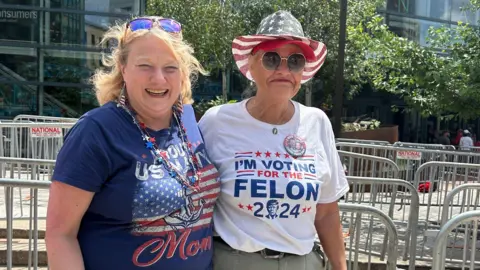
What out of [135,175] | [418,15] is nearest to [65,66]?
[418,15]

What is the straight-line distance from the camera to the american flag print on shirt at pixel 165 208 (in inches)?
71.0

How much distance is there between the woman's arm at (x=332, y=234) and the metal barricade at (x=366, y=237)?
2.23 ft

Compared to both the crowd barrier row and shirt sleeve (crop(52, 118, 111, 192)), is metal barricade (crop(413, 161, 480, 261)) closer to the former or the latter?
the crowd barrier row

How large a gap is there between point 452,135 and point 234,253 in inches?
1024

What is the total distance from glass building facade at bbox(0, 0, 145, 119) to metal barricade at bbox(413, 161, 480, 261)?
12915 mm

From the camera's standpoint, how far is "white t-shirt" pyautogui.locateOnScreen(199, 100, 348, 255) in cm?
214

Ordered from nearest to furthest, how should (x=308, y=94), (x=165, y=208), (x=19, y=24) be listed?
(x=165, y=208) < (x=308, y=94) < (x=19, y=24)

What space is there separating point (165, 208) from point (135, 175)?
0.16m

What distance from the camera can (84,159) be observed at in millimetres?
1732

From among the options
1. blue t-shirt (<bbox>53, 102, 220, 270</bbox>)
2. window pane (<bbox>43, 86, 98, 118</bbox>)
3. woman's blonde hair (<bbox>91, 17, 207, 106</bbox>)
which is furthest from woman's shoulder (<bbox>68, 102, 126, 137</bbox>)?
window pane (<bbox>43, 86, 98, 118</bbox>)

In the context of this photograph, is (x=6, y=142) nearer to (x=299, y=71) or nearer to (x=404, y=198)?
(x=404, y=198)

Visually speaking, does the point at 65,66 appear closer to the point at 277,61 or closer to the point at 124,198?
the point at 277,61

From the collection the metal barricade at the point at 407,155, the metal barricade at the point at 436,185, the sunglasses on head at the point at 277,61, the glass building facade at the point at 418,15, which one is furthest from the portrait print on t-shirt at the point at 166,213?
the glass building facade at the point at 418,15

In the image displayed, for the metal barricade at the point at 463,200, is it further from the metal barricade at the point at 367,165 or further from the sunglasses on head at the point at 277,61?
the sunglasses on head at the point at 277,61
